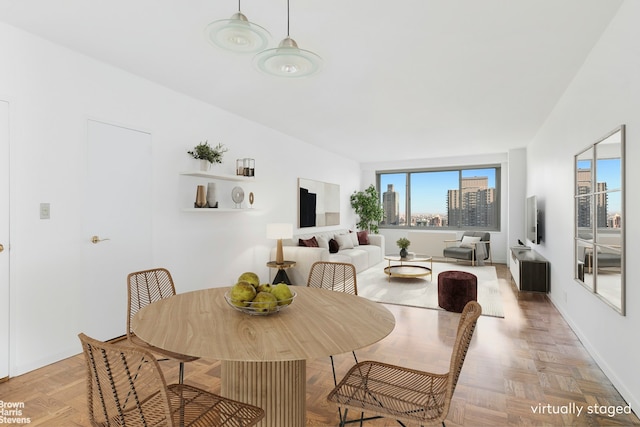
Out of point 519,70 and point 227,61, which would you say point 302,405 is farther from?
point 519,70

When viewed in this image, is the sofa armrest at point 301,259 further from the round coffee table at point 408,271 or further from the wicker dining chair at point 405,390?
the wicker dining chair at point 405,390

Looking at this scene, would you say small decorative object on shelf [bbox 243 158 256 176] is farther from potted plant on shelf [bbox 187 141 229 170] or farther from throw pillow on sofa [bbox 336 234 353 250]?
throw pillow on sofa [bbox 336 234 353 250]

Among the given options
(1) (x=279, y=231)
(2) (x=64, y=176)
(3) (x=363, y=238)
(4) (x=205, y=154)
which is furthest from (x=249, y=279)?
(3) (x=363, y=238)

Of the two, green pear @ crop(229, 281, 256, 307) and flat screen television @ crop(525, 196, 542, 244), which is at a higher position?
flat screen television @ crop(525, 196, 542, 244)

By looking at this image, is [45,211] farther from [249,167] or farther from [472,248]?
[472,248]

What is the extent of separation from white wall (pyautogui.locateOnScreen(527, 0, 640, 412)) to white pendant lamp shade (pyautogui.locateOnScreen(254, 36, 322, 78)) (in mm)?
2007

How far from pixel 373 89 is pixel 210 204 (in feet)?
7.55

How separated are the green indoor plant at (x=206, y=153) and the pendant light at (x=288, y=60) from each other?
7.77 feet

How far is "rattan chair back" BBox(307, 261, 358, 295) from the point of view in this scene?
2588 millimetres

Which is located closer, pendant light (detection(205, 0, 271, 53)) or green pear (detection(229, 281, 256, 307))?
green pear (detection(229, 281, 256, 307))

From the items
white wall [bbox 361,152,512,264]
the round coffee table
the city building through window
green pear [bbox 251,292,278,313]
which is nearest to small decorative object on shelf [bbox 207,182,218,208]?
green pear [bbox 251,292,278,313]

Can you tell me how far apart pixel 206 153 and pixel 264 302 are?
9.74 ft

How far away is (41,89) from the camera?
2812 mm

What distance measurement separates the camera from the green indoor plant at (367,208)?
30.0 ft
